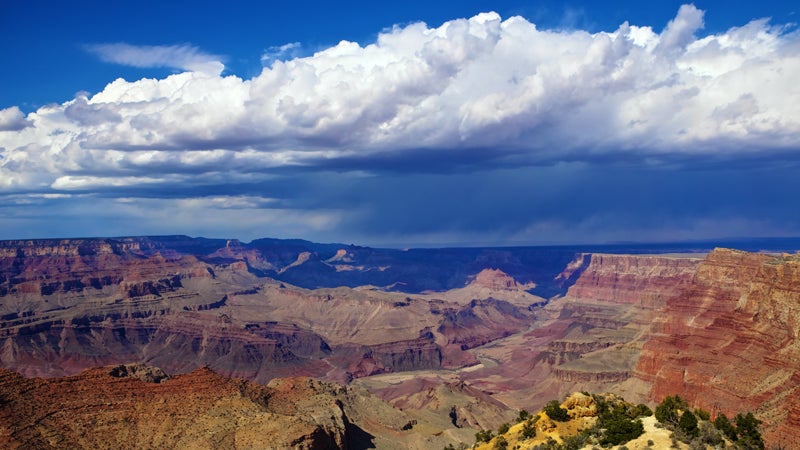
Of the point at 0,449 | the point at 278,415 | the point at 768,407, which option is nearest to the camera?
the point at 0,449

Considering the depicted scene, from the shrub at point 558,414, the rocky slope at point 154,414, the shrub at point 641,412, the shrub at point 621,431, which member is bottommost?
the rocky slope at point 154,414

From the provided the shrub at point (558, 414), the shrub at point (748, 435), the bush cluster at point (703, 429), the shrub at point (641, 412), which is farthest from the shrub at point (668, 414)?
the shrub at point (558, 414)

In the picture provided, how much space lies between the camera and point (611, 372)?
192 meters

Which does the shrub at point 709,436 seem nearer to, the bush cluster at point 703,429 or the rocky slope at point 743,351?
the bush cluster at point 703,429

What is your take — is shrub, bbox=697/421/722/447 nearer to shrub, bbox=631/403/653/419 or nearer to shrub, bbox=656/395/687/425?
shrub, bbox=656/395/687/425

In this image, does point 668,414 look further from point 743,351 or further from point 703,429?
point 743,351

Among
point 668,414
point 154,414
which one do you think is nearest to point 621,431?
point 668,414

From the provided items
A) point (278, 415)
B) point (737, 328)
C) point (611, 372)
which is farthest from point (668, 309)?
point (278, 415)

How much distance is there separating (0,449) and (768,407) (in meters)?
95.3

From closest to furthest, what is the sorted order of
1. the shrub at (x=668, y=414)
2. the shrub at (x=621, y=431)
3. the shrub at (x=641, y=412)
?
1. the shrub at (x=621, y=431)
2. the shrub at (x=668, y=414)
3. the shrub at (x=641, y=412)

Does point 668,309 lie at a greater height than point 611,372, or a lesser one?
greater

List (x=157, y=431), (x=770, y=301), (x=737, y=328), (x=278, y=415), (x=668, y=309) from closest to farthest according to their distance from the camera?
(x=157, y=431) → (x=278, y=415) → (x=770, y=301) → (x=737, y=328) → (x=668, y=309)

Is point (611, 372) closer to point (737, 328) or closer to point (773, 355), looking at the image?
point (737, 328)

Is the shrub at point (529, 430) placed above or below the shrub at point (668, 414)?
below
